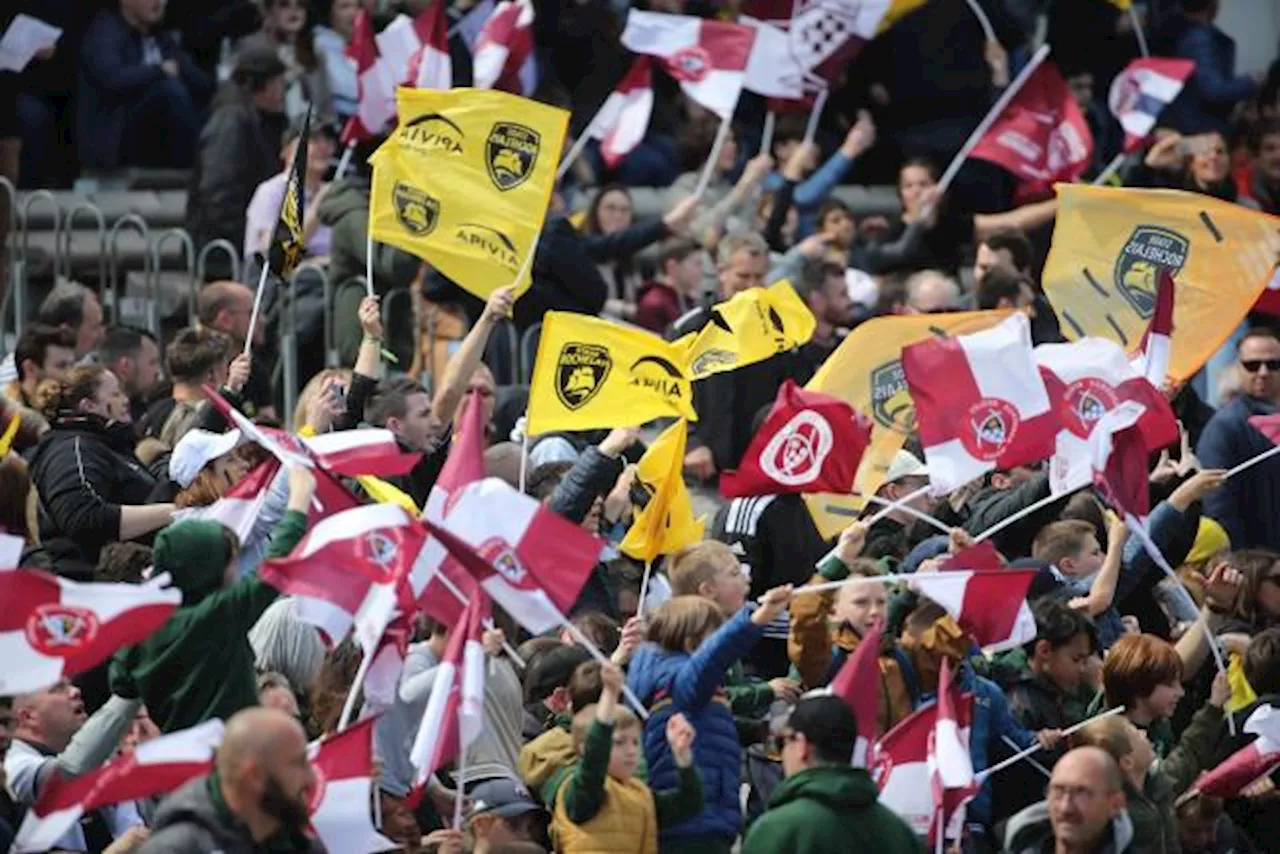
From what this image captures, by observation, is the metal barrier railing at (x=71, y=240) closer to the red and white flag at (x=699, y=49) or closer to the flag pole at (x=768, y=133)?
the red and white flag at (x=699, y=49)

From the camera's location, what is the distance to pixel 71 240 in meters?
21.5

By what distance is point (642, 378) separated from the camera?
16.6 meters

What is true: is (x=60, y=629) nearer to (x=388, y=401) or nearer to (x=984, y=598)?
(x=984, y=598)

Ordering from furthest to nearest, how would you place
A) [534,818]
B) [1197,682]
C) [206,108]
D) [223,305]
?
[206,108] < [223,305] < [1197,682] < [534,818]

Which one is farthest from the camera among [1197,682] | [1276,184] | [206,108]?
[1276,184]

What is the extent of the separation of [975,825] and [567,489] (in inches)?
80.9

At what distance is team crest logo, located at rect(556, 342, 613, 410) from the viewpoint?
16406mm

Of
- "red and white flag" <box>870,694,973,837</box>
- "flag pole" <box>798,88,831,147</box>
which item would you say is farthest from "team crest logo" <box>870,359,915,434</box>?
"flag pole" <box>798,88,831,147</box>

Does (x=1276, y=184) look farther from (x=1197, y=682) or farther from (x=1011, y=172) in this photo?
(x=1197, y=682)

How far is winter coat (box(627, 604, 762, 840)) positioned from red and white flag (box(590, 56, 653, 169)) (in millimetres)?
9279

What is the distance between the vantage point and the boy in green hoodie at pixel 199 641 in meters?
13.0

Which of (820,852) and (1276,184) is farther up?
(820,852)

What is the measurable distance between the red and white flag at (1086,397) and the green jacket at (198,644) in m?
3.91

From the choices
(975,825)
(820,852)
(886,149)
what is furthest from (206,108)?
(820,852)
